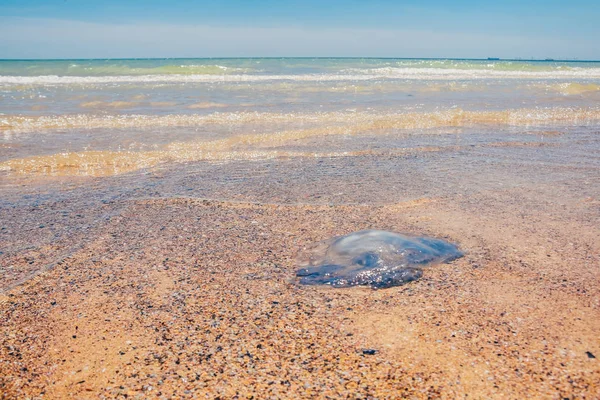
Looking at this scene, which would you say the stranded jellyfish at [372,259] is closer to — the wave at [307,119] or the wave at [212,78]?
the wave at [307,119]

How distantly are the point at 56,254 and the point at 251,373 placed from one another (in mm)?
1895

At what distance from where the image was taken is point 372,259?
9.53 feet

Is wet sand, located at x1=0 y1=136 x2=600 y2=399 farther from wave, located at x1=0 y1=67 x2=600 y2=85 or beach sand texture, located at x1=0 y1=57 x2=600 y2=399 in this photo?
wave, located at x1=0 y1=67 x2=600 y2=85

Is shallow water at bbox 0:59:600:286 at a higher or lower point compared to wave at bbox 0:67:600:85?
lower

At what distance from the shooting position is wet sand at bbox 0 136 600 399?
1.93 metres

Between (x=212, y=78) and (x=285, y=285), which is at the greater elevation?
(x=212, y=78)

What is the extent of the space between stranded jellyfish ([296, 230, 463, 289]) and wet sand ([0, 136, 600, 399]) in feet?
0.30

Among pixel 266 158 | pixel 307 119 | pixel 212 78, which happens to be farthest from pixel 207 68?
pixel 266 158

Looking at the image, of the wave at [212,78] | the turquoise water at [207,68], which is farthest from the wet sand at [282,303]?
the turquoise water at [207,68]

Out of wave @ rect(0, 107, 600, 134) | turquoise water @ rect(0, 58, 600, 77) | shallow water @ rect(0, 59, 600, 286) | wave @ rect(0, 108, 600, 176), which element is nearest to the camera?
shallow water @ rect(0, 59, 600, 286)

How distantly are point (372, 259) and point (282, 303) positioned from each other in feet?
2.26

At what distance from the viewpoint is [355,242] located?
3.12 metres

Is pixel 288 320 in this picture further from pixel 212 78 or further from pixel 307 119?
pixel 212 78

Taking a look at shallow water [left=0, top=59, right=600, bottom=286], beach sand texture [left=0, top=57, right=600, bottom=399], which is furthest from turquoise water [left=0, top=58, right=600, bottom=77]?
beach sand texture [left=0, top=57, right=600, bottom=399]
